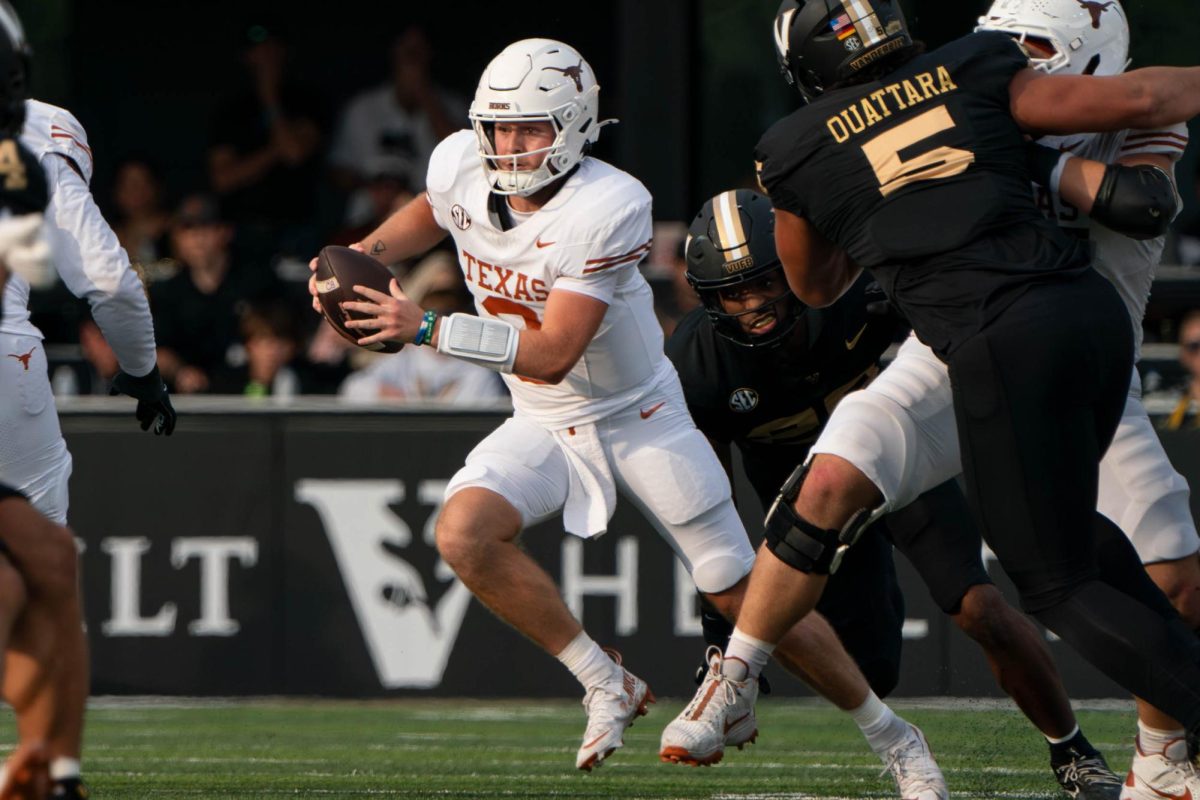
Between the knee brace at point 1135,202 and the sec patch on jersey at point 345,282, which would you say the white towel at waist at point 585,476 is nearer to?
the sec patch on jersey at point 345,282

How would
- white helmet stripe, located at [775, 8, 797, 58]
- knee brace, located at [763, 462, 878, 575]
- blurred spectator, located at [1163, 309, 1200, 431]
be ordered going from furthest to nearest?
blurred spectator, located at [1163, 309, 1200, 431] < white helmet stripe, located at [775, 8, 797, 58] < knee brace, located at [763, 462, 878, 575]

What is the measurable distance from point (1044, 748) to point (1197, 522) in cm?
196

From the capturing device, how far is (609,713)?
17.0ft

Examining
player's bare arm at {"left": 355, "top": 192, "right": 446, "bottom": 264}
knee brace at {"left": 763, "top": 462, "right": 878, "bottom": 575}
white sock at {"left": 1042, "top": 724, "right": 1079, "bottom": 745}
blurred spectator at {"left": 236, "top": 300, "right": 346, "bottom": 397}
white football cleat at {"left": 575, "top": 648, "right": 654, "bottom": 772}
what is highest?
player's bare arm at {"left": 355, "top": 192, "right": 446, "bottom": 264}

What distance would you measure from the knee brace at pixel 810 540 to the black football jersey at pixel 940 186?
480mm

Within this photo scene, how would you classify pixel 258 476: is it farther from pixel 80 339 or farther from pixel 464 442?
pixel 80 339

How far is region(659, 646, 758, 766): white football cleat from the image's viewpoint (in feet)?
15.6

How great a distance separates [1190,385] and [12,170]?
6108mm

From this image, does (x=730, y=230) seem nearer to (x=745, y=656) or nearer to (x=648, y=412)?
(x=648, y=412)

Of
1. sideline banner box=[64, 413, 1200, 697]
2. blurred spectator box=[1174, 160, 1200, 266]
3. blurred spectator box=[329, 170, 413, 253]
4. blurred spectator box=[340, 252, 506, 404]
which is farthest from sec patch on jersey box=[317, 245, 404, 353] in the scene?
blurred spectator box=[1174, 160, 1200, 266]

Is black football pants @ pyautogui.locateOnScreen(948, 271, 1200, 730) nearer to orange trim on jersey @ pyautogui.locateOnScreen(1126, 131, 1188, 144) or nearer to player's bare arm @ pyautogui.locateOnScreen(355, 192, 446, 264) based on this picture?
orange trim on jersey @ pyautogui.locateOnScreen(1126, 131, 1188, 144)

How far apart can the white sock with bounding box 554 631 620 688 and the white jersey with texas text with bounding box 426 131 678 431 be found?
2.01 feet

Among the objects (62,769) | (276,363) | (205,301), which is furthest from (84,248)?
(205,301)

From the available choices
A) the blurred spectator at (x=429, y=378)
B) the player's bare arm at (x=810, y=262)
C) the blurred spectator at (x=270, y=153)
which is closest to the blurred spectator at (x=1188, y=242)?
the blurred spectator at (x=429, y=378)
